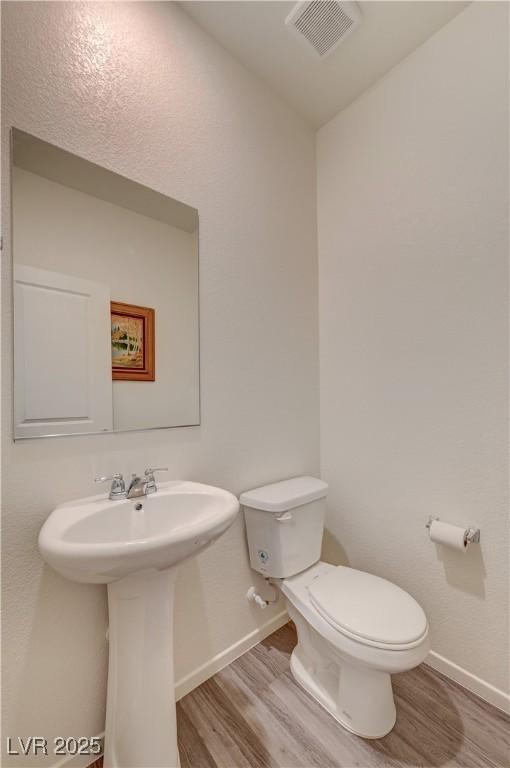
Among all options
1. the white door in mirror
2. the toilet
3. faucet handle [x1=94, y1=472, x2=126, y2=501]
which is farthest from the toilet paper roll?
the white door in mirror

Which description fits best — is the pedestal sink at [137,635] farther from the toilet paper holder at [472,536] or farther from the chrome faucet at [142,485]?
the toilet paper holder at [472,536]

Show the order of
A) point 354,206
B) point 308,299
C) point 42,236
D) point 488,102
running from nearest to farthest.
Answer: point 42,236, point 488,102, point 354,206, point 308,299

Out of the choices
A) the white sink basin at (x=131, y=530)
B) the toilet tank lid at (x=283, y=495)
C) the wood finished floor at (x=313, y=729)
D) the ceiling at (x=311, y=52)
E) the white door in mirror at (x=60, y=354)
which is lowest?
the wood finished floor at (x=313, y=729)

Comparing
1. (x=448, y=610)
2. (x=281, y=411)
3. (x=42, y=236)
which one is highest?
(x=42, y=236)

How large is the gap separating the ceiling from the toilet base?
232 cm

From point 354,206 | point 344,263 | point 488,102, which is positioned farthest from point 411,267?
point 488,102

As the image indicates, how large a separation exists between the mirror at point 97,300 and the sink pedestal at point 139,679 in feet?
1.61

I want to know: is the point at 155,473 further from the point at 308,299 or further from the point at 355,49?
the point at 355,49

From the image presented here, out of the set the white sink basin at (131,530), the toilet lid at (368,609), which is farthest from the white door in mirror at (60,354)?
the toilet lid at (368,609)

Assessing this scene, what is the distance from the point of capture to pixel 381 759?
99cm

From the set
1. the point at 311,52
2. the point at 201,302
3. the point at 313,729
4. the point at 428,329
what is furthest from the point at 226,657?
the point at 311,52

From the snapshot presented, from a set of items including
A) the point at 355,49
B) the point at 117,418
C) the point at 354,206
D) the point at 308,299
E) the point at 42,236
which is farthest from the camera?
the point at 308,299

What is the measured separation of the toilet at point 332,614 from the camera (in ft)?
3.25

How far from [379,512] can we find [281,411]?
0.65 meters
